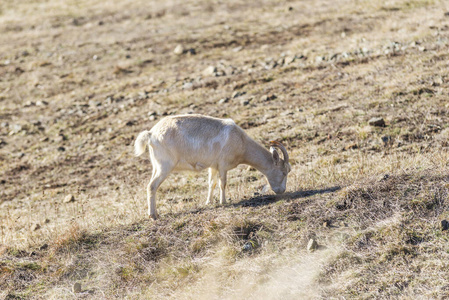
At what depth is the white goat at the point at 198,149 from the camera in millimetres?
8594

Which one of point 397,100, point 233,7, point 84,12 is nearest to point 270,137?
point 397,100

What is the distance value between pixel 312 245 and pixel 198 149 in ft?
9.81

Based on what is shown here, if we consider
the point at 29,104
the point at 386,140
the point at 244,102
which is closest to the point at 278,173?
the point at 386,140

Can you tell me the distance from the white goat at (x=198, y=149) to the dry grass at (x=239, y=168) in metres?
0.57

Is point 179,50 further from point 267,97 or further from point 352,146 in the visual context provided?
point 352,146

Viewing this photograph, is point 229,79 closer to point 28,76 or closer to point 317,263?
point 28,76

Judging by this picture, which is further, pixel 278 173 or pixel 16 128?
pixel 16 128

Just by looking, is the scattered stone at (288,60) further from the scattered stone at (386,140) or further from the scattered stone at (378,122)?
the scattered stone at (386,140)

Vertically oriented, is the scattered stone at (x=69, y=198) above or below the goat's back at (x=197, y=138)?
below

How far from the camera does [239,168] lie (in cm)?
1220

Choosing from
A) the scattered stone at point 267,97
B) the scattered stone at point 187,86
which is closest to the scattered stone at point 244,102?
the scattered stone at point 267,97

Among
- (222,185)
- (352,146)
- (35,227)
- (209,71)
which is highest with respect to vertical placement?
(209,71)

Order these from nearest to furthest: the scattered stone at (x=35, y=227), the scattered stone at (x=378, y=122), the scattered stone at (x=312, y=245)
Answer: the scattered stone at (x=312, y=245), the scattered stone at (x=35, y=227), the scattered stone at (x=378, y=122)

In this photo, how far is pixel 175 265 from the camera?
713 cm
